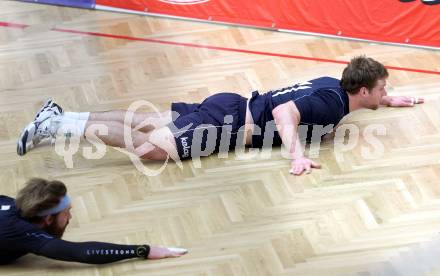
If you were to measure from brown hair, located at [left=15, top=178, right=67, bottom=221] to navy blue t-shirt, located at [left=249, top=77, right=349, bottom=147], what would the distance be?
1635 millimetres

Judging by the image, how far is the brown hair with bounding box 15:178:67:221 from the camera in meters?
4.81

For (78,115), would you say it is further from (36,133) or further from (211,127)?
(211,127)

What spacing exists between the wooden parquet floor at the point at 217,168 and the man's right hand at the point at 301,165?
0.05 meters

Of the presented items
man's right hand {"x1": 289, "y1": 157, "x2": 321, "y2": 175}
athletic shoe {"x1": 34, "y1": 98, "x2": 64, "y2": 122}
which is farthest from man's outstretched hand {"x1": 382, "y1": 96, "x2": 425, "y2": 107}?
athletic shoe {"x1": 34, "y1": 98, "x2": 64, "y2": 122}

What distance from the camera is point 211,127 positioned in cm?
591

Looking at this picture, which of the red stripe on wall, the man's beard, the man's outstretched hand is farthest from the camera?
the red stripe on wall

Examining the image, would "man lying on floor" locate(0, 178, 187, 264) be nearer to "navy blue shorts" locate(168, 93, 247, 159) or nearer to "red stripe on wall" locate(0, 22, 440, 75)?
"navy blue shorts" locate(168, 93, 247, 159)

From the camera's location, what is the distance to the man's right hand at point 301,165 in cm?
573

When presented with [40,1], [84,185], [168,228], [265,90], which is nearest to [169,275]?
[168,228]

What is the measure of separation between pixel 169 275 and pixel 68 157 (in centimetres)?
139

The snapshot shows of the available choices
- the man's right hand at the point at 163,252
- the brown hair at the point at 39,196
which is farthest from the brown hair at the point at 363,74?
the brown hair at the point at 39,196

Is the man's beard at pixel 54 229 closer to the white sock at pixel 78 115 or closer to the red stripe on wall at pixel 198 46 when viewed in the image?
the white sock at pixel 78 115

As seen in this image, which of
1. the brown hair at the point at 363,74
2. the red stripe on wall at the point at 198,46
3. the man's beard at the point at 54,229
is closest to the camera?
the man's beard at the point at 54,229

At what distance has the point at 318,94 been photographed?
19.5ft
